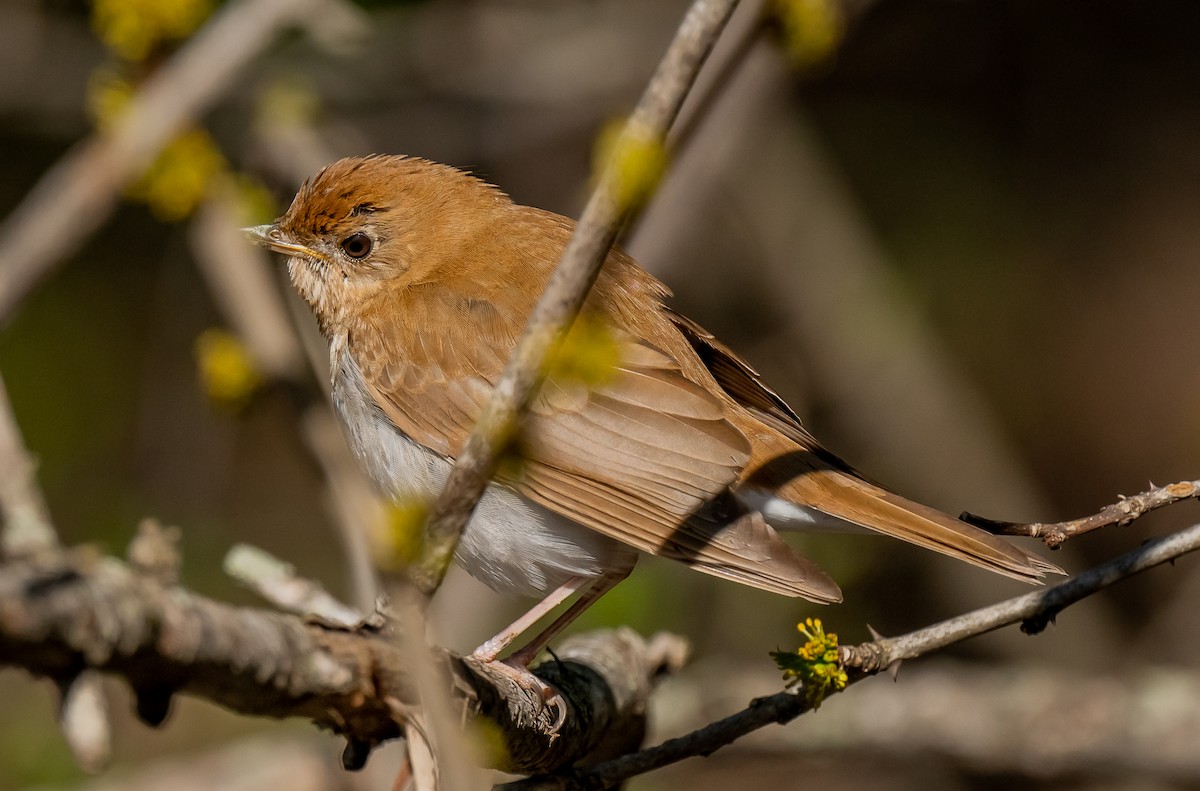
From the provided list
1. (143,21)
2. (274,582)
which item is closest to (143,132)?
(143,21)

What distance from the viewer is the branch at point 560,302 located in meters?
1.77

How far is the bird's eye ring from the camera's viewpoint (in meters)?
4.17

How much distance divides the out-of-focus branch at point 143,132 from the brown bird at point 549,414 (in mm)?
851

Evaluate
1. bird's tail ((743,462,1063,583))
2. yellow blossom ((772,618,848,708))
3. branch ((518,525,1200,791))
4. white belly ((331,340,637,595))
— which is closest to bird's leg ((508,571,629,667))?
white belly ((331,340,637,595))

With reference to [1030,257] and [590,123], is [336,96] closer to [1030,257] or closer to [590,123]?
[590,123]

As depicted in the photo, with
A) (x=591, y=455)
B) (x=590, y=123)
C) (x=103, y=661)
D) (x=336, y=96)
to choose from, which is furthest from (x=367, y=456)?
(x=590, y=123)

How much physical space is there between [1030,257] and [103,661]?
710 cm

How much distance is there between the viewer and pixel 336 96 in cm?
651

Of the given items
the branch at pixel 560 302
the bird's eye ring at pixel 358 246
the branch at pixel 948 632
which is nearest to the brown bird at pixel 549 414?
the bird's eye ring at pixel 358 246

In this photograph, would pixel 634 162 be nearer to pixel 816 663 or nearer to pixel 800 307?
pixel 816 663

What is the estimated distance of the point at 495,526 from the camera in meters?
3.58

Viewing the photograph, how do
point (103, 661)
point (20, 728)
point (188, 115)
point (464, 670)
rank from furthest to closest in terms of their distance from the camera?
point (20, 728), point (188, 115), point (464, 670), point (103, 661)

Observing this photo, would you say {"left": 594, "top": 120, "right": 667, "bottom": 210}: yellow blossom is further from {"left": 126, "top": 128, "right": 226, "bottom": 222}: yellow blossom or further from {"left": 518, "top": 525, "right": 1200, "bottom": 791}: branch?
{"left": 126, "top": 128, "right": 226, "bottom": 222}: yellow blossom

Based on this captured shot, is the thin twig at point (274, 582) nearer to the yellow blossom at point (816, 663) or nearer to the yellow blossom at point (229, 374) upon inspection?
the yellow blossom at point (229, 374)
